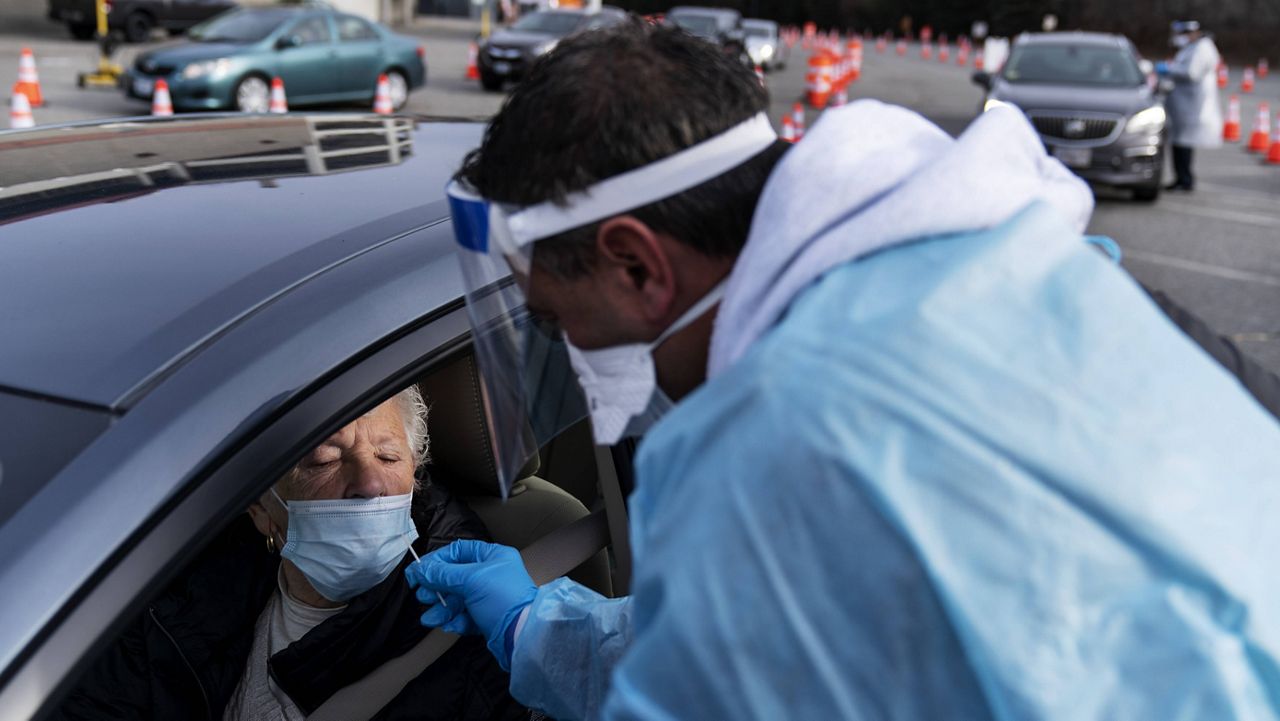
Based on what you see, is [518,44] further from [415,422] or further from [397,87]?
[415,422]

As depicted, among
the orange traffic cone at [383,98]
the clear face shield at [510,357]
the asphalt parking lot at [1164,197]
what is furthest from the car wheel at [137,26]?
the clear face shield at [510,357]

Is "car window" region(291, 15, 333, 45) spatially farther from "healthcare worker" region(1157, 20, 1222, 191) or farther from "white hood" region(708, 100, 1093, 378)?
"white hood" region(708, 100, 1093, 378)

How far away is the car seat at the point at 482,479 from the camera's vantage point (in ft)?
6.86

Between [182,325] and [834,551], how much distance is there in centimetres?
82

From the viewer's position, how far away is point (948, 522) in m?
0.89

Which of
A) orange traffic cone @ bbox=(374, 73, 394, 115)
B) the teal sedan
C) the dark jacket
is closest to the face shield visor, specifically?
the dark jacket

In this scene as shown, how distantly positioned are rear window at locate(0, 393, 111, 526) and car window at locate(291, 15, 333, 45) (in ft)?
41.2

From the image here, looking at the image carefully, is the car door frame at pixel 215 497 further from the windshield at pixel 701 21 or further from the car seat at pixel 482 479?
the windshield at pixel 701 21

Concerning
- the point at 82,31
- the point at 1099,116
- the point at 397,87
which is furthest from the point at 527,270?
the point at 82,31

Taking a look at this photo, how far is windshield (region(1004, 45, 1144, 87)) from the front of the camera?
1123 centimetres

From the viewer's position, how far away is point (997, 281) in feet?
3.17

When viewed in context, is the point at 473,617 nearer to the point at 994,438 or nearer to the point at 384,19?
the point at 994,438

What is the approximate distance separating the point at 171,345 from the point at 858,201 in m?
0.77

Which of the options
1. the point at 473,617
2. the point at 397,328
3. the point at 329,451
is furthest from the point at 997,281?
the point at 329,451
